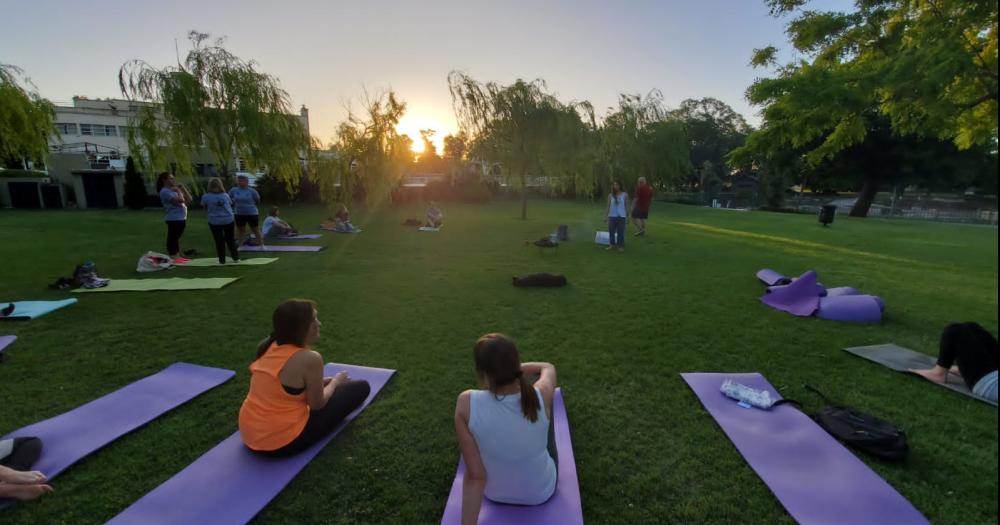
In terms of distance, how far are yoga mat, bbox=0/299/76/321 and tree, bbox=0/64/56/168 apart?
1284 centimetres

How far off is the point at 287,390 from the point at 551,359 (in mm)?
2587

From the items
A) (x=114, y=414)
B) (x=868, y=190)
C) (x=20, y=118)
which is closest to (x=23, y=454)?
(x=114, y=414)

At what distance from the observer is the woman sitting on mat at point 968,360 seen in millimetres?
1834

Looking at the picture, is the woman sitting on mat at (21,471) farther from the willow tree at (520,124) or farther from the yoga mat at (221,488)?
the willow tree at (520,124)

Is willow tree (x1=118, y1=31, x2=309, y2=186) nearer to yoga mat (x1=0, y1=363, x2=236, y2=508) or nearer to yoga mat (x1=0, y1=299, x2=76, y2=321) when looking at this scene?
yoga mat (x1=0, y1=299, x2=76, y2=321)

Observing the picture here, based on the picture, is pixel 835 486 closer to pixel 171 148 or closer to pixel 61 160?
pixel 171 148

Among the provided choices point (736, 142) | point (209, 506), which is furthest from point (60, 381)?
point (736, 142)

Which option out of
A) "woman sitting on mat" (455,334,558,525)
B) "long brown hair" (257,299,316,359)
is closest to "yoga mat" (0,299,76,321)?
"long brown hair" (257,299,316,359)

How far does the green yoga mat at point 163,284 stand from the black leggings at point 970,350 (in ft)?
27.8

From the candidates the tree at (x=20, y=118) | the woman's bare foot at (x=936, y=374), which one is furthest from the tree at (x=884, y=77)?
the tree at (x=20, y=118)

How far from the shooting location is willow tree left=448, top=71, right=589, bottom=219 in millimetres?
19125

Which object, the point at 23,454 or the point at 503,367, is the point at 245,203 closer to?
the point at 23,454

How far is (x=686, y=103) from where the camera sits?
2387 inches

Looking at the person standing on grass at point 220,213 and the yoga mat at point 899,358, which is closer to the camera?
the yoga mat at point 899,358
